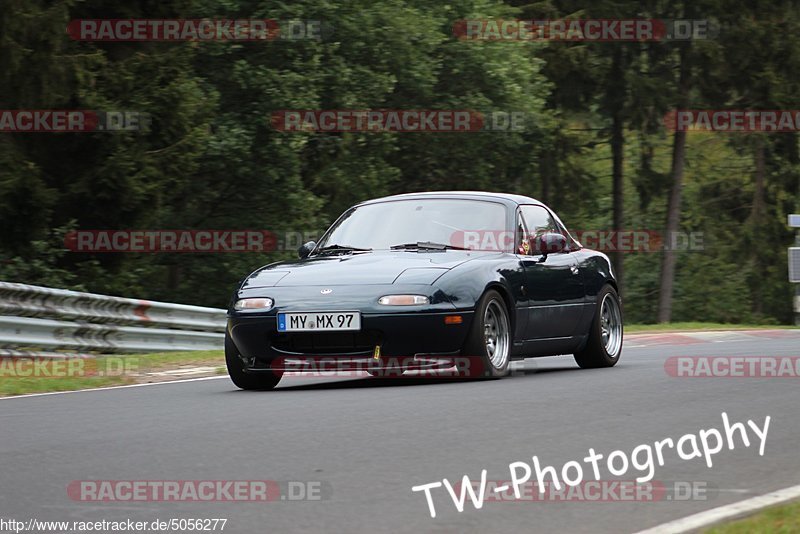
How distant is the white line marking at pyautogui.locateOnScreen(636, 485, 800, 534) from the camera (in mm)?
5211

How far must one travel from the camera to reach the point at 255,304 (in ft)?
35.5

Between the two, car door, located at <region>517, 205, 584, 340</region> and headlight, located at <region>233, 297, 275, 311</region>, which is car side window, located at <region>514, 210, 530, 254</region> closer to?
car door, located at <region>517, 205, 584, 340</region>

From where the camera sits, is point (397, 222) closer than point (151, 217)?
Yes

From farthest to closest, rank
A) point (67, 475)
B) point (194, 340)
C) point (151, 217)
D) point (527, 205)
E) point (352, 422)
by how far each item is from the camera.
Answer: point (151, 217) < point (194, 340) < point (527, 205) < point (352, 422) < point (67, 475)

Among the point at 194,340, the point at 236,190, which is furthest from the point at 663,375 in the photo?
the point at 236,190

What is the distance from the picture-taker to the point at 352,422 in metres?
8.28

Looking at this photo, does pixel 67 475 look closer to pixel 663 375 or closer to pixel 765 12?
pixel 663 375

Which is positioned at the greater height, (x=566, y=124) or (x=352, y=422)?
(x=566, y=124)

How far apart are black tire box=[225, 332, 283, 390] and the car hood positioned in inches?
19.1

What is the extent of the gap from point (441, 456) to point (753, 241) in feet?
142
